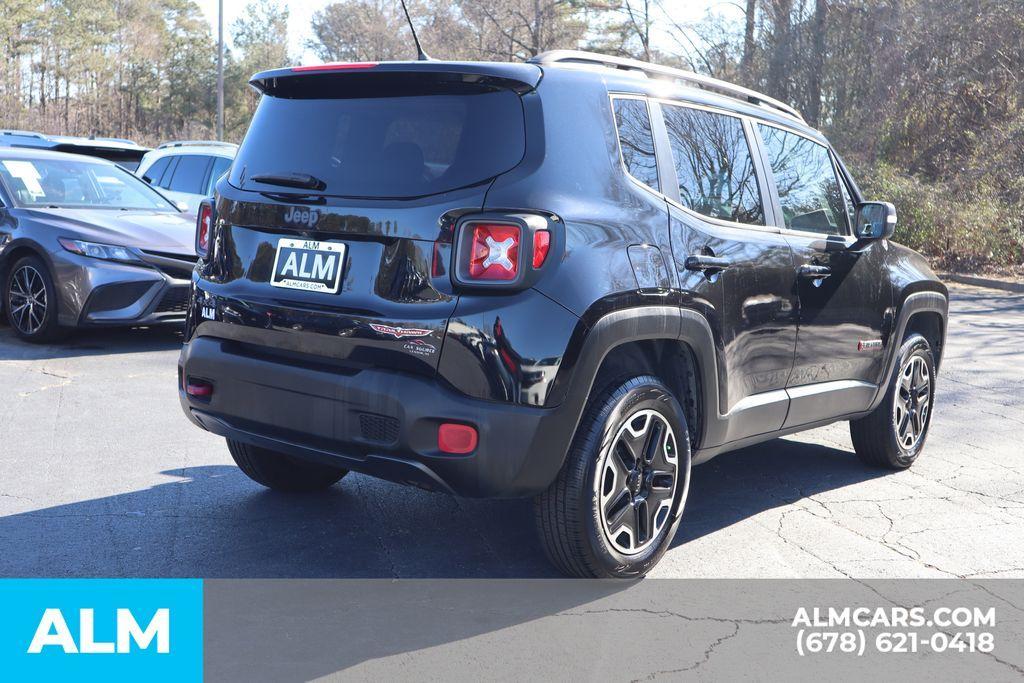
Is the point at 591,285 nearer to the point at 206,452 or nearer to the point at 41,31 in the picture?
the point at 206,452

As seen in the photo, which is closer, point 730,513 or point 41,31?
point 730,513

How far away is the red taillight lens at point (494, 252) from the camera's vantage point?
3.47 meters

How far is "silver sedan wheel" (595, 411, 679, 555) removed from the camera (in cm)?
384

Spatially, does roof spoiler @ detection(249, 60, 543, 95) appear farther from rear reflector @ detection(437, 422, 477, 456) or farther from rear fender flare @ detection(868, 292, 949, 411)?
rear fender flare @ detection(868, 292, 949, 411)

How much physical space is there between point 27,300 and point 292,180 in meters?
5.73

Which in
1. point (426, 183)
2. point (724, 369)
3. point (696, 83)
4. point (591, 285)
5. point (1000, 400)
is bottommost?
point (1000, 400)

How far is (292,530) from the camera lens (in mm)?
4438

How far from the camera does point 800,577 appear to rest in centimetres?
411

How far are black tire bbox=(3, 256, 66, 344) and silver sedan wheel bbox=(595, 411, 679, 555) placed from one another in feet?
20.2

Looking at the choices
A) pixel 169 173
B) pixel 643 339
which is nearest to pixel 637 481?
pixel 643 339

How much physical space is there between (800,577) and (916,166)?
19.8 m

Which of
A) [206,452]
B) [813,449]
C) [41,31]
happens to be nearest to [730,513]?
[813,449]

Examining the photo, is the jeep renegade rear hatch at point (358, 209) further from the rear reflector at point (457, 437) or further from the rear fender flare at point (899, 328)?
the rear fender flare at point (899, 328)

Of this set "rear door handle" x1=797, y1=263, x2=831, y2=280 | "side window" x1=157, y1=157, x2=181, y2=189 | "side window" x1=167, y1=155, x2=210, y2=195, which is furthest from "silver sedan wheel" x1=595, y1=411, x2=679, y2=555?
"side window" x1=157, y1=157, x2=181, y2=189
